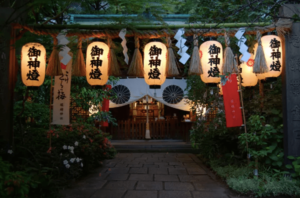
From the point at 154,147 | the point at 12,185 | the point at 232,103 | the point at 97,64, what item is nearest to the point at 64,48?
the point at 97,64

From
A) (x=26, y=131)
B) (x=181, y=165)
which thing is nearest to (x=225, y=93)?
(x=181, y=165)

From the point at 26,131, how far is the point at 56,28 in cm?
243

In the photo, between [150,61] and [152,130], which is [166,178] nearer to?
[150,61]

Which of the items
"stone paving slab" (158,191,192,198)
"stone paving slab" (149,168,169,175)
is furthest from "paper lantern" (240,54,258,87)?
"stone paving slab" (149,168,169,175)

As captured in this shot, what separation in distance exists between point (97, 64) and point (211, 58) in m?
2.36

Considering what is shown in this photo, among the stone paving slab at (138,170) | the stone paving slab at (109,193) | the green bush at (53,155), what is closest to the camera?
the green bush at (53,155)

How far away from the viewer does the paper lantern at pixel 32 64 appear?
15.9ft

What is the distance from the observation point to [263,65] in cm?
466

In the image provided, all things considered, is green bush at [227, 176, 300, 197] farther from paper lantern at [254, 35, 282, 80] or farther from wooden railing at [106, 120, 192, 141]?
wooden railing at [106, 120, 192, 141]

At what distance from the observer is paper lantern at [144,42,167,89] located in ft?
16.2

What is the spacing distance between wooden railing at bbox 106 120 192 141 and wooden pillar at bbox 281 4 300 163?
8.61 m

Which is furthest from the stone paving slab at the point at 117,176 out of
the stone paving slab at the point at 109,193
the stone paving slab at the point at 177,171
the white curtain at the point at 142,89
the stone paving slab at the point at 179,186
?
the white curtain at the point at 142,89

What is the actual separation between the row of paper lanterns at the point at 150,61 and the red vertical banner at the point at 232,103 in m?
0.85

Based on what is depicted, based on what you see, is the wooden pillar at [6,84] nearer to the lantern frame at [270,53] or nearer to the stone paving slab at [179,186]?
the stone paving slab at [179,186]
